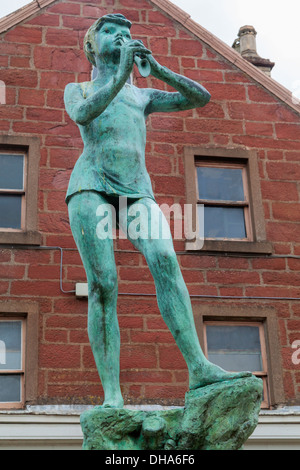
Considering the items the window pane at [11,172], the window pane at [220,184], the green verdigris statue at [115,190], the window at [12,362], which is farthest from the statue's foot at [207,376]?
the window pane at [220,184]

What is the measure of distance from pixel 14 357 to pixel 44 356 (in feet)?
1.30

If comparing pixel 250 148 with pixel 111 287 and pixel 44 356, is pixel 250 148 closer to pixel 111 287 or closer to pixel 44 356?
pixel 44 356

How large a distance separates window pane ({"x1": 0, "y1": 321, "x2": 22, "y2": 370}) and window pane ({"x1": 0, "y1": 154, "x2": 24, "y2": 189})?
2007 mm

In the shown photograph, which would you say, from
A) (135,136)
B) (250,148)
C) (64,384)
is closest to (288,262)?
(250,148)

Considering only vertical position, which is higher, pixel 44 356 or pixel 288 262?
pixel 288 262

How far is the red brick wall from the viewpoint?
12.5m

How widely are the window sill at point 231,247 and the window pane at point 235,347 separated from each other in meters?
1.06

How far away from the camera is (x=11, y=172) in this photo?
13.4 m

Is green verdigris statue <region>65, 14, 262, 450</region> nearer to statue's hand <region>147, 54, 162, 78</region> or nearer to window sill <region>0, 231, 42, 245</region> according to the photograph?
statue's hand <region>147, 54, 162, 78</region>

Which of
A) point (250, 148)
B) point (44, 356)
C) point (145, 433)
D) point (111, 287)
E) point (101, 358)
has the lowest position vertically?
point (145, 433)

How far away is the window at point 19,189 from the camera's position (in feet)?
42.5

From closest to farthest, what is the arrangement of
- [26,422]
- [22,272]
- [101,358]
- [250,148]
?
[101,358]
[26,422]
[22,272]
[250,148]

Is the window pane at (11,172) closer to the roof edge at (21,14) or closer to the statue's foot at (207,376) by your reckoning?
the roof edge at (21,14)

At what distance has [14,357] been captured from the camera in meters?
12.4
